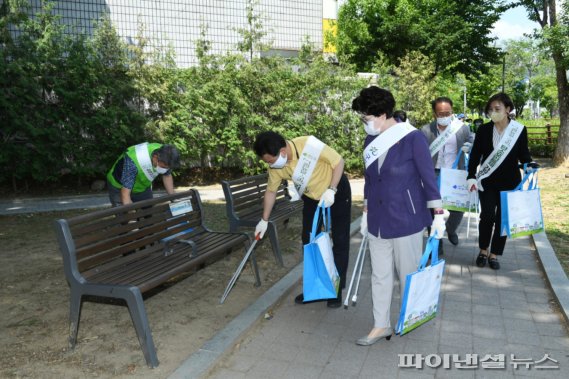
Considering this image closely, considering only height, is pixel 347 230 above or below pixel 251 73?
below

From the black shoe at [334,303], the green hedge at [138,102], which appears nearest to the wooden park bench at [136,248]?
the black shoe at [334,303]

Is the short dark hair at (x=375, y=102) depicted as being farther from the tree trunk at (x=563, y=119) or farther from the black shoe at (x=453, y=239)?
the tree trunk at (x=563, y=119)

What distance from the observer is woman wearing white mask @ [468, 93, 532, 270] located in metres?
5.00

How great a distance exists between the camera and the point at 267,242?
21.3 ft

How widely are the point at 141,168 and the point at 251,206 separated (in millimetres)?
1770

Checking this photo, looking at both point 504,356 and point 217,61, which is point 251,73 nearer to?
point 217,61

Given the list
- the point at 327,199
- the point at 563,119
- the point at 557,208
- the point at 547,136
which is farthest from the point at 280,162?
the point at 547,136

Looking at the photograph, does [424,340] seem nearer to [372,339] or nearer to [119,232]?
[372,339]

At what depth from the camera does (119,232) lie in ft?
12.8

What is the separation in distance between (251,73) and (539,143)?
43.1ft

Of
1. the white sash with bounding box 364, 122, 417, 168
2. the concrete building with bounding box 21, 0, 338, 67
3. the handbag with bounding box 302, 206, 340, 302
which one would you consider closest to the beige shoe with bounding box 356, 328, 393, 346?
the handbag with bounding box 302, 206, 340, 302

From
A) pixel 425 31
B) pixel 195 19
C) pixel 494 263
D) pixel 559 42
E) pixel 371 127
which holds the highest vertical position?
pixel 425 31

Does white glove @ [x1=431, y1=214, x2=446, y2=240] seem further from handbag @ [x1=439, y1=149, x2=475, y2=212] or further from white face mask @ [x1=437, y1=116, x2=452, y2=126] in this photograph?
white face mask @ [x1=437, y1=116, x2=452, y2=126]

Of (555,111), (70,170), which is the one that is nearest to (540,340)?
(70,170)
